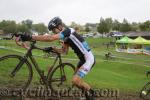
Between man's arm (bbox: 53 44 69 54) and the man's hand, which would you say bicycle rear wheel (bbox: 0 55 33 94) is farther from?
man's arm (bbox: 53 44 69 54)

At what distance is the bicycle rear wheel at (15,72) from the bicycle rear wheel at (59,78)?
2.66 feet

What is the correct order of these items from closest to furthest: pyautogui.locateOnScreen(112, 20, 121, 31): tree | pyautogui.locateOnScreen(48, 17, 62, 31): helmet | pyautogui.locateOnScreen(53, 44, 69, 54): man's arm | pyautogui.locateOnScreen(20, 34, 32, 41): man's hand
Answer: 1. pyautogui.locateOnScreen(20, 34, 32, 41): man's hand
2. pyautogui.locateOnScreen(48, 17, 62, 31): helmet
3. pyautogui.locateOnScreen(53, 44, 69, 54): man's arm
4. pyautogui.locateOnScreen(112, 20, 121, 31): tree

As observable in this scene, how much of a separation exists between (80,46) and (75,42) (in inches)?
6.4

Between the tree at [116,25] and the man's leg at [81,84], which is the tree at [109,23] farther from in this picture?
the man's leg at [81,84]

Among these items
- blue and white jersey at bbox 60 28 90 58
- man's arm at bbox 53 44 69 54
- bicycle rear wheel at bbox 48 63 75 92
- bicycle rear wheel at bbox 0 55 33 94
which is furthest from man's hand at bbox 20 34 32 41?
bicycle rear wheel at bbox 48 63 75 92

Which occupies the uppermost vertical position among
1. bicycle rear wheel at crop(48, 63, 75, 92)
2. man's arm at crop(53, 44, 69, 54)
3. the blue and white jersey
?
the blue and white jersey

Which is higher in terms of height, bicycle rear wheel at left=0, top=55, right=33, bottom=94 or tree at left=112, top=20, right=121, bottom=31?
bicycle rear wheel at left=0, top=55, right=33, bottom=94

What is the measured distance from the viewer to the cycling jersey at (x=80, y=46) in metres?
7.46

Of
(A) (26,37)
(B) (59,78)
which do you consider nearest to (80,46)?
(A) (26,37)

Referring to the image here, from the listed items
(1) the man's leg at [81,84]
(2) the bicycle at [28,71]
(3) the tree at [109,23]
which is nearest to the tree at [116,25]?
(3) the tree at [109,23]

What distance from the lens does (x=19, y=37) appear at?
7.58 metres

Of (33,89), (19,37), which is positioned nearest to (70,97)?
(33,89)

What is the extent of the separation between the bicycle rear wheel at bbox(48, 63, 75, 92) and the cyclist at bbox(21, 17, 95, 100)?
117 cm

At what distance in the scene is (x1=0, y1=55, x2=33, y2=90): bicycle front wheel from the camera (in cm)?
778
